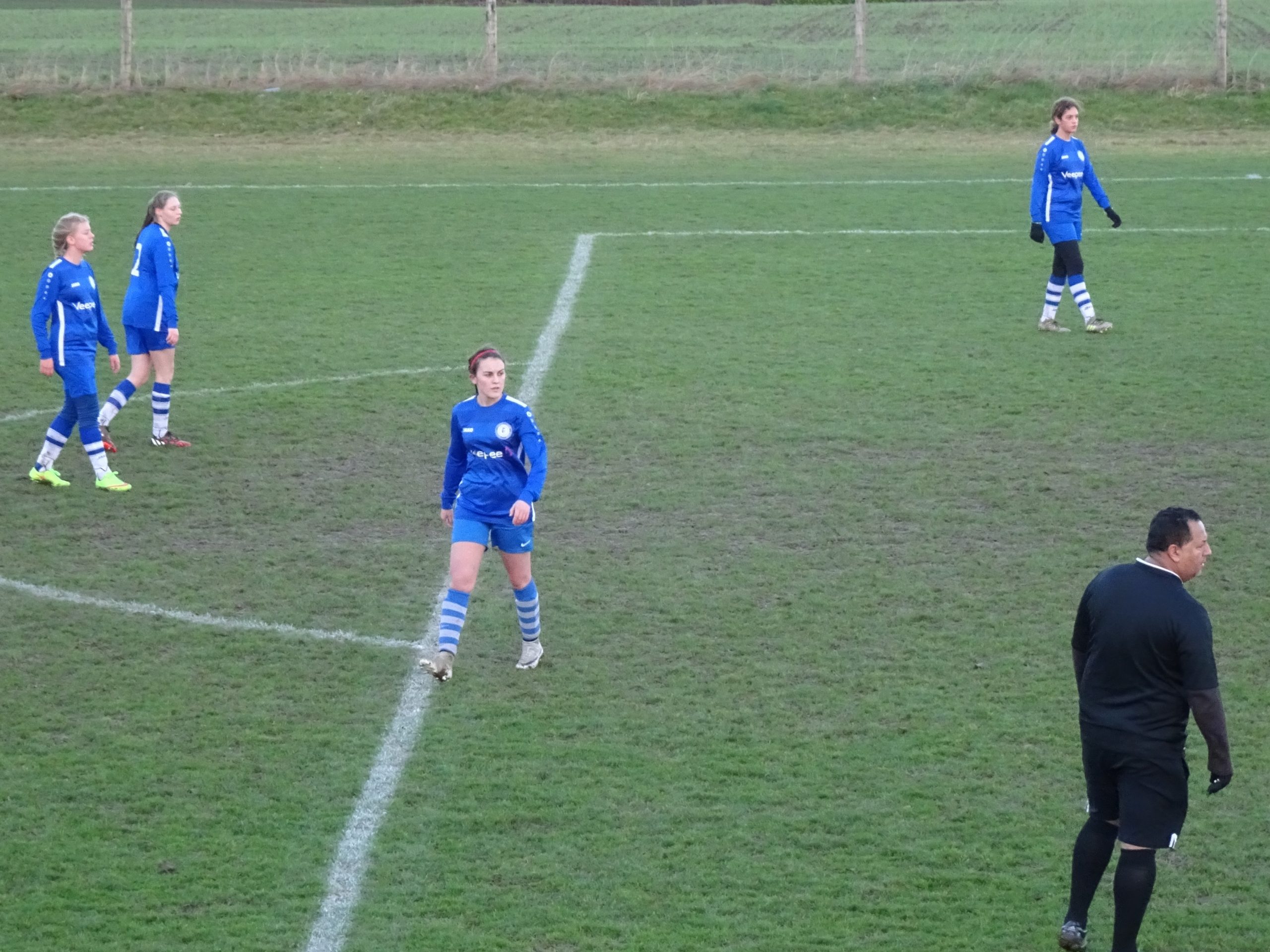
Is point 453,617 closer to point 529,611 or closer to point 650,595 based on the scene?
point 529,611

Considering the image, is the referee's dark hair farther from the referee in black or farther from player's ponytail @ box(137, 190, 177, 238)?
player's ponytail @ box(137, 190, 177, 238)

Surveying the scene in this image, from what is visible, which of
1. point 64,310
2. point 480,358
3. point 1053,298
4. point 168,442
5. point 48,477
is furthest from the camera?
point 1053,298

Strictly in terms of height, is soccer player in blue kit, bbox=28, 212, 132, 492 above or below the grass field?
above

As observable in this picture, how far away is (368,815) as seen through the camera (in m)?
6.95

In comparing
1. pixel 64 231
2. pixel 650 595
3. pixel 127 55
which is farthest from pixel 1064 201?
pixel 127 55

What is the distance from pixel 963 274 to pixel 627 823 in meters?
12.3

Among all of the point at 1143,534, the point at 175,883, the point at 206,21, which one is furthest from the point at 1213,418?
the point at 206,21

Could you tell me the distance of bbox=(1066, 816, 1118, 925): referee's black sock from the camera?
586cm

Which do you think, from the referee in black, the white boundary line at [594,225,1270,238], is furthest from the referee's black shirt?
the white boundary line at [594,225,1270,238]

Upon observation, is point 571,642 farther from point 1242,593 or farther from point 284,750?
point 1242,593

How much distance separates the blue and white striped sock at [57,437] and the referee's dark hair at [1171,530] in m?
8.03

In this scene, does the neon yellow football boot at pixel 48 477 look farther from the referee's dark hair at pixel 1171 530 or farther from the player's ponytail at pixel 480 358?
the referee's dark hair at pixel 1171 530

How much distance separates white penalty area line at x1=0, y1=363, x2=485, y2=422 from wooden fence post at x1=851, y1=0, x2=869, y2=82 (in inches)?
680

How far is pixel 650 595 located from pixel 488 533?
1446 millimetres
